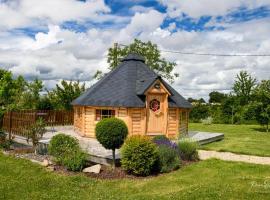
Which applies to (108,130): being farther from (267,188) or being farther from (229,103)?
(229,103)

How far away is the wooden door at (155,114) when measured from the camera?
20156mm

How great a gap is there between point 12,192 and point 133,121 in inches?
384

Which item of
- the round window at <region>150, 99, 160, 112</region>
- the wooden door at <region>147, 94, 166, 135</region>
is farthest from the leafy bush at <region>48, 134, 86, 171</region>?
the round window at <region>150, 99, 160, 112</region>

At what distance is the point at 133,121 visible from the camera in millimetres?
19703

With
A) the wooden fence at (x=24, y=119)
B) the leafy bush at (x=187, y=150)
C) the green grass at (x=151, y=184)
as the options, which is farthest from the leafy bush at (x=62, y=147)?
the wooden fence at (x=24, y=119)

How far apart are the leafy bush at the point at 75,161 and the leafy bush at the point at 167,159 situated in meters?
3.15

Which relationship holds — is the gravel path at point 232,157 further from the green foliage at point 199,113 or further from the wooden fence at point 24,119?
the green foliage at point 199,113

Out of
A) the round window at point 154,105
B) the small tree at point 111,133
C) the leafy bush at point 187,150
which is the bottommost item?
the leafy bush at point 187,150

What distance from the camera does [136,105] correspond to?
1938 centimetres

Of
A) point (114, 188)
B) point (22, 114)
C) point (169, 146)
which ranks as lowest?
point (114, 188)

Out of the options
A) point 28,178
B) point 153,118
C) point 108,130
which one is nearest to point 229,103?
point 153,118

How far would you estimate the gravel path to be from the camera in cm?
1533

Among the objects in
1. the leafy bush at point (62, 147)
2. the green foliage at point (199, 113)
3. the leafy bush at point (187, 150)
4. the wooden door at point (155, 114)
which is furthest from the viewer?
the green foliage at point (199, 113)

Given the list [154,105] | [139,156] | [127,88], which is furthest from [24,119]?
[139,156]
